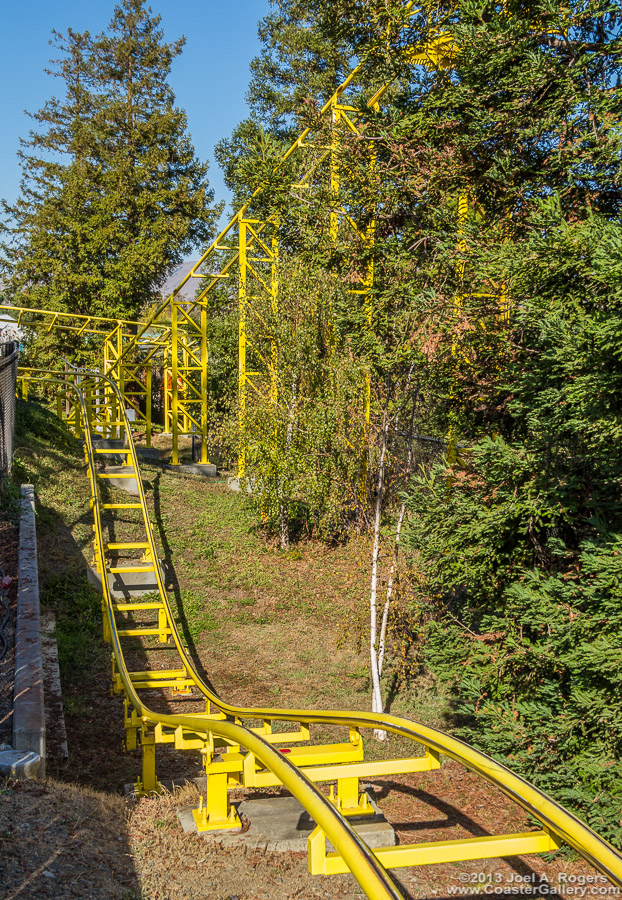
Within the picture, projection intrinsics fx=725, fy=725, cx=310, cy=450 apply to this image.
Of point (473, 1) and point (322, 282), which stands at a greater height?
point (473, 1)

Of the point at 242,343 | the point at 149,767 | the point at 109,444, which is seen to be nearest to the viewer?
the point at 149,767

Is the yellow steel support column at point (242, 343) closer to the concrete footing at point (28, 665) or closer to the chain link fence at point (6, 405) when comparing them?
the chain link fence at point (6, 405)

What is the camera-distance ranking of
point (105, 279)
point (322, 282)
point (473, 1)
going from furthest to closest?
point (105, 279), point (322, 282), point (473, 1)

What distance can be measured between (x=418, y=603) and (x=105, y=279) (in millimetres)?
22238

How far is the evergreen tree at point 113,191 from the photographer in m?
25.8

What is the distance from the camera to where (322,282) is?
38.4 feet

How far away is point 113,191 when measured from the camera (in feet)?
87.8

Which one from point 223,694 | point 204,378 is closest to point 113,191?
point 204,378

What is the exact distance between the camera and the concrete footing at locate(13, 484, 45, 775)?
4637 mm

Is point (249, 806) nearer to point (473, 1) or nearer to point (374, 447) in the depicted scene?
point (374, 447)

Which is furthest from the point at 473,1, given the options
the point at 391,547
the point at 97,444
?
the point at 97,444

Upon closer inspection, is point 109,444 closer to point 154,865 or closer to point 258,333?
point 258,333

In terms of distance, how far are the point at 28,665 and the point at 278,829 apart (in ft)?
8.04

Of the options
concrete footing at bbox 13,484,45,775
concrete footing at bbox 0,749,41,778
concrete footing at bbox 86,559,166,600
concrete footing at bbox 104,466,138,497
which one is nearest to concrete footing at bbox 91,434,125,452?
concrete footing at bbox 104,466,138,497
